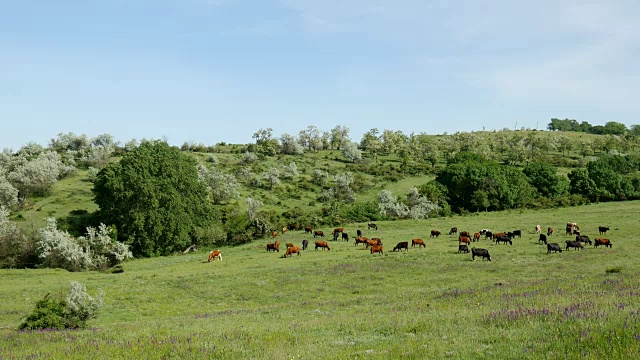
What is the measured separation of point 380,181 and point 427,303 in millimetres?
89335

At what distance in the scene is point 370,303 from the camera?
2212 cm

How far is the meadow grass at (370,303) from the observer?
1023 cm

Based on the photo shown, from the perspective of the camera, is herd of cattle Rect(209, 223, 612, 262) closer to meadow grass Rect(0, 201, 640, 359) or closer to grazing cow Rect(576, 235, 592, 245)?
grazing cow Rect(576, 235, 592, 245)

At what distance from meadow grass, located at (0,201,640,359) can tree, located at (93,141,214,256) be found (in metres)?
5.92

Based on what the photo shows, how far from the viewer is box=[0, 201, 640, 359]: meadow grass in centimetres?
1023

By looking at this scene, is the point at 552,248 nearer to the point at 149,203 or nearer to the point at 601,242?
the point at 601,242

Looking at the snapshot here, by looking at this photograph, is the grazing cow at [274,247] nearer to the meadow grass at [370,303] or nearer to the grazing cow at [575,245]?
the meadow grass at [370,303]

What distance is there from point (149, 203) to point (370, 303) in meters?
46.9

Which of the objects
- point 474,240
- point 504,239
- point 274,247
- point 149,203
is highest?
point 149,203

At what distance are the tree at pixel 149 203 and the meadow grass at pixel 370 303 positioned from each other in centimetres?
592

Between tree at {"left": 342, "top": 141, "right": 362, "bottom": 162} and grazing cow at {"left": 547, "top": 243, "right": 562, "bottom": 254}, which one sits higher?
tree at {"left": 342, "top": 141, "right": 362, "bottom": 162}

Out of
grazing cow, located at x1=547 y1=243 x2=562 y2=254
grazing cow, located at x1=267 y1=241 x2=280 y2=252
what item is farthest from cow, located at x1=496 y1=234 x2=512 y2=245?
grazing cow, located at x1=267 y1=241 x2=280 y2=252

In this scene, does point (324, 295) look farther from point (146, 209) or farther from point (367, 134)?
point (367, 134)

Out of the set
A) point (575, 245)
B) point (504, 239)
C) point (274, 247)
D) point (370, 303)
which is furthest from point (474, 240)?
point (370, 303)
